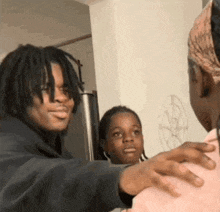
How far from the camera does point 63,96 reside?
0.74 meters

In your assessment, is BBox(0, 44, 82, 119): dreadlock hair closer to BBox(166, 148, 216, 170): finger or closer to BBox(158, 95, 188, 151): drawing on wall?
BBox(166, 148, 216, 170): finger

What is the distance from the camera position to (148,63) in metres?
1.51

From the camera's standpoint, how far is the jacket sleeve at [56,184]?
0.42m

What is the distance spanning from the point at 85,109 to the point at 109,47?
31 centimetres

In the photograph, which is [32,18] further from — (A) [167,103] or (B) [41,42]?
(A) [167,103]

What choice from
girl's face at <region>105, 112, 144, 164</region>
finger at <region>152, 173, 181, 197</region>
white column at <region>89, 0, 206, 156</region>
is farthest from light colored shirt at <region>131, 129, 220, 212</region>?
white column at <region>89, 0, 206, 156</region>

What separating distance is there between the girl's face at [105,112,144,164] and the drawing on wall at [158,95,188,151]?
16.8 inches

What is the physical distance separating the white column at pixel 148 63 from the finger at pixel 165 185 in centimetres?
103

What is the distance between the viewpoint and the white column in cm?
139

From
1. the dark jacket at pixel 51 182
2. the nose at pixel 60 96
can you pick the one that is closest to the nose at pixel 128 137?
the nose at pixel 60 96

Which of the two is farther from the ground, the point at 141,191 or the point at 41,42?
the point at 41,42

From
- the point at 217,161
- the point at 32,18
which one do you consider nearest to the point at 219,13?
the point at 217,161

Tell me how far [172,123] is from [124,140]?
60cm

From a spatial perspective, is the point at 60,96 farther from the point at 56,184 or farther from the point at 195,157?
the point at 195,157
